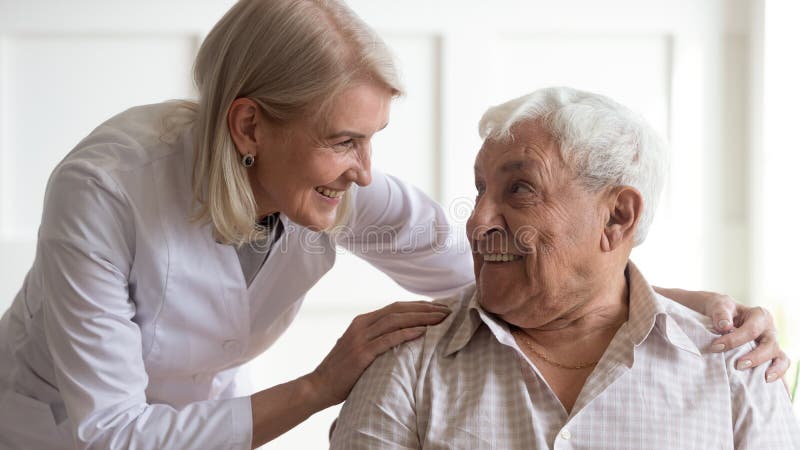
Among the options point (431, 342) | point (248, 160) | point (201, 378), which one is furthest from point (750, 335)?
point (201, 378)

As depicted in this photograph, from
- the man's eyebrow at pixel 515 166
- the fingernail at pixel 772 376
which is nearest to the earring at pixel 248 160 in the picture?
the man's eyebrow at pixel 515 166

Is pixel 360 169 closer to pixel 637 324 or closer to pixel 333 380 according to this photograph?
pixel 333 380

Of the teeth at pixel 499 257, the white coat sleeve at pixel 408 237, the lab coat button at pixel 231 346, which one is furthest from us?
the white coat sleeve at pixel 408 237

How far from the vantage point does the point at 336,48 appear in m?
1.48

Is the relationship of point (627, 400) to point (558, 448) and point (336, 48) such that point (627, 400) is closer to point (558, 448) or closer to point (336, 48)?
point (558, 448)

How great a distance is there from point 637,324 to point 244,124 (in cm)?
78

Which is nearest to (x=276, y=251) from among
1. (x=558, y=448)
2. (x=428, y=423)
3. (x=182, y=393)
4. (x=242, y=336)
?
(x=242, y=336)

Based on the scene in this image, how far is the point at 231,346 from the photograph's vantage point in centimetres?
174

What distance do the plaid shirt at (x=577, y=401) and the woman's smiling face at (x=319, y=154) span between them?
31cm

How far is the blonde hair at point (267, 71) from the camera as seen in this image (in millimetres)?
1463

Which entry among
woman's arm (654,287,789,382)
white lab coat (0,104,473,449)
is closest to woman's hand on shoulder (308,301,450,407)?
white lab coat (0,104,473,449)

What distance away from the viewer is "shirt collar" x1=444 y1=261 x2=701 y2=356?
1.53 m

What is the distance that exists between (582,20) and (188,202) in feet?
7.08

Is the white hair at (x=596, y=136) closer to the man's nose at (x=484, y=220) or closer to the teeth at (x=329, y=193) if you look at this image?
the man's nose at (x=484, y=220)
